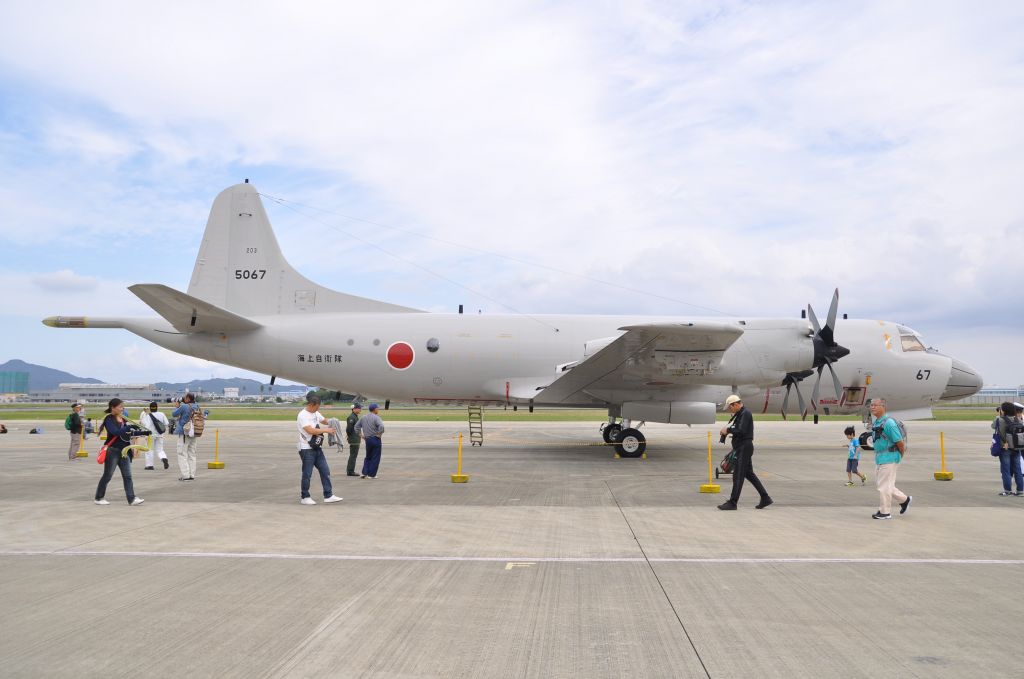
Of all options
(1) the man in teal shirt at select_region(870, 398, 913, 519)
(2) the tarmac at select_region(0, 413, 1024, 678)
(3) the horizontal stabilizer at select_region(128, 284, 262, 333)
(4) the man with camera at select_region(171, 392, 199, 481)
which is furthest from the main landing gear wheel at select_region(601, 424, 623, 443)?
(4) the man with camera at select_region(171, 392, 199, 481)

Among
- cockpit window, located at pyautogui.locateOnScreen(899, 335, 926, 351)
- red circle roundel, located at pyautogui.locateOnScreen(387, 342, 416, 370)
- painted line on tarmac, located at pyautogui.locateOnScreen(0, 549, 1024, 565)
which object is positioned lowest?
painted line on tarmac, located at pyautogui.locateOnScreen(0, 549, 1024, 565)

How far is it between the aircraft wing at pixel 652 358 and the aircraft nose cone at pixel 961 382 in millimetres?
9242

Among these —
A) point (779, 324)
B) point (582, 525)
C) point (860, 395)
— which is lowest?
point (582, 525)

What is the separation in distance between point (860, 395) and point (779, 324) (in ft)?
16.2

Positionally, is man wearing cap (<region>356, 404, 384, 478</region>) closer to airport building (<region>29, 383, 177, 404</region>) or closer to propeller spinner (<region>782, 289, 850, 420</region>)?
propeller spinner (<region>782, 289, 850, 420</region>)

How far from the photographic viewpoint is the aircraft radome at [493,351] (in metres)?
19.1

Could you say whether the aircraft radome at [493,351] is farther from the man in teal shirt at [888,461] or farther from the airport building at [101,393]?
the airport building at [101,393]

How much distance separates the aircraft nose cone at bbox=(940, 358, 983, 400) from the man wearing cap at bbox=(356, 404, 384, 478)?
18.2 m

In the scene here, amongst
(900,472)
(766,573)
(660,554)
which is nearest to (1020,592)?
(766,573)

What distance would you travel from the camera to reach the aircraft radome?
19141 mm

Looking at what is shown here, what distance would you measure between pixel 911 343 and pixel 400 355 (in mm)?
16314

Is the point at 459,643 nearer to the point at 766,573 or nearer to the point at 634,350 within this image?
the point at 766,573

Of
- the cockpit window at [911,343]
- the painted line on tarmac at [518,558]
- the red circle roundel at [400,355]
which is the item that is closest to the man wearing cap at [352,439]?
the red circle roundel at [400,355]

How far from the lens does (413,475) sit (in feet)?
51.7
